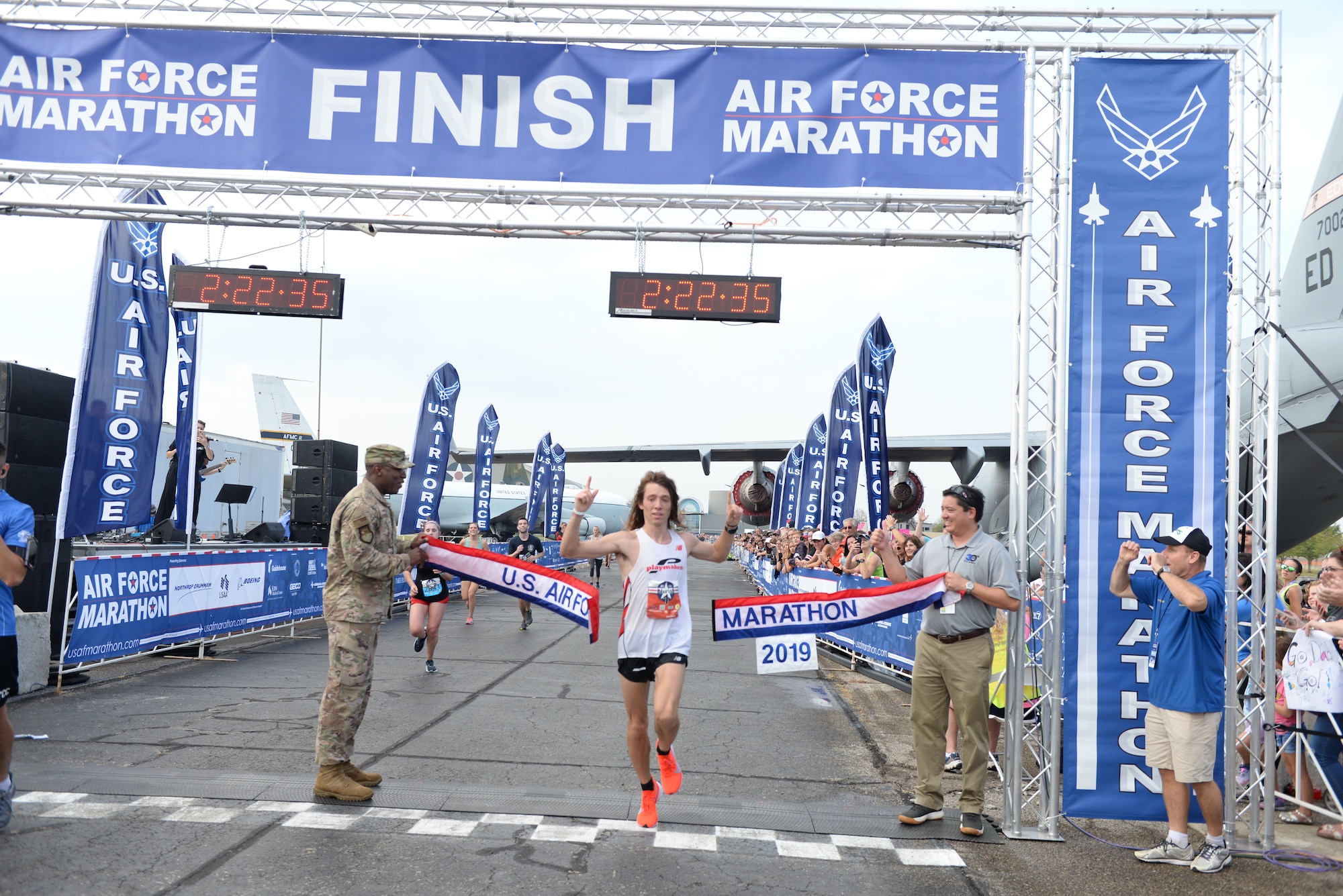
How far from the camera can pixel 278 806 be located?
5492mm

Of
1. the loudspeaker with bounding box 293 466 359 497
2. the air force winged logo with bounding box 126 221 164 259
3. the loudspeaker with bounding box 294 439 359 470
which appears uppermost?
the air force winged logo with bounding box 126 221 164 259

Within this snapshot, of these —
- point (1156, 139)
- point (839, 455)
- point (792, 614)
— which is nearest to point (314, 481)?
point (839, 455)

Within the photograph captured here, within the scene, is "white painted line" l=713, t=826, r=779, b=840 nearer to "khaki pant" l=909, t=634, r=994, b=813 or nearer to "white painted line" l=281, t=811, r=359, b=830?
"khaki pant" l=909, t=634, r=994, b=813

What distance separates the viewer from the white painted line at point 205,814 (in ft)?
16.9

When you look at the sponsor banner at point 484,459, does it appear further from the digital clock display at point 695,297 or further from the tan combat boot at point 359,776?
the tan combat boot at point 359,776

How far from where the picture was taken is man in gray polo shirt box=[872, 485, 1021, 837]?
5707 millimetres

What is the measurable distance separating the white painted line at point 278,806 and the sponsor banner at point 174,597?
535 centimetres

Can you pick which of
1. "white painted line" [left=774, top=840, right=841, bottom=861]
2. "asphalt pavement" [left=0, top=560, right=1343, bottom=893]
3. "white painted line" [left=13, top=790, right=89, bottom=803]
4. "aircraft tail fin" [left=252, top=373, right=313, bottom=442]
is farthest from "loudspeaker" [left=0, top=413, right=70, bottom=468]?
"aircraft tail fin" [left=252, top=373, right=313, bottom=442]

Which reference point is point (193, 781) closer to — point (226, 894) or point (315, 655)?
point (226, 894)

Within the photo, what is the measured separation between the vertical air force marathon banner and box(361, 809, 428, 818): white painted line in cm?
404

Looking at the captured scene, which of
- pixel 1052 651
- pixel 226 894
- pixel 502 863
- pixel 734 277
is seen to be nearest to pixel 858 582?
pixel 734 277

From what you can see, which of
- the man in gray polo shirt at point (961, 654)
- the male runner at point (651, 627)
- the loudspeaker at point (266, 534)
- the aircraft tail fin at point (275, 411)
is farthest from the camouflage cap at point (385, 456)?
the aircraft tail fin at point (275, 411)

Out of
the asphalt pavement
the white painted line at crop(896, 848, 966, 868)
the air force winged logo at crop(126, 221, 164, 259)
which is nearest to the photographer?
the asphalt pavement

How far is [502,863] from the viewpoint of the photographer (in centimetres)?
468
